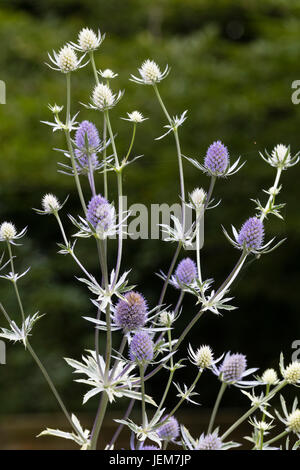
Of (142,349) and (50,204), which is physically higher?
(50,204)

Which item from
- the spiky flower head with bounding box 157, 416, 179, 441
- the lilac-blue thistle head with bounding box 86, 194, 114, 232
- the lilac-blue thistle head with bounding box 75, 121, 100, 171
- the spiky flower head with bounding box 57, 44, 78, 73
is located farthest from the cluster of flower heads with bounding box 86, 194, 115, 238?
the spiky flower head with bounding box 157, 416, 179, 441

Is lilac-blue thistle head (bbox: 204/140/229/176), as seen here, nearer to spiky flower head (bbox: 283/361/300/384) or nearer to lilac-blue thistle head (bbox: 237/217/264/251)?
lilac-blue thistle head (bbox: 237/217/264/251)

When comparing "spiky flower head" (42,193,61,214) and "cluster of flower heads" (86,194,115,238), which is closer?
"cluster of flower heads" (86,194,115,238)

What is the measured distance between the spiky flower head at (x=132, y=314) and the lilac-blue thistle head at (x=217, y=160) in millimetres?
224

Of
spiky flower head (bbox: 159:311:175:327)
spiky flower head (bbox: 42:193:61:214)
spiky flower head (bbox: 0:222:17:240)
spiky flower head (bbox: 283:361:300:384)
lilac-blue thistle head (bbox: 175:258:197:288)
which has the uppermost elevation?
spiky flower head (bbox: 42:193:61:214)

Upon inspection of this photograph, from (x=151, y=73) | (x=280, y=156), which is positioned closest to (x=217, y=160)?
(x=280, y=156)

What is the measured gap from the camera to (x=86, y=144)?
93 cm

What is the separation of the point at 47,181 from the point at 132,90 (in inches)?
29.7

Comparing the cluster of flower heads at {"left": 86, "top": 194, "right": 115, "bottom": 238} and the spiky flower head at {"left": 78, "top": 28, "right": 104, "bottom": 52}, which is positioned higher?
the spiky flower head at {"left": 78, "top": 28, "right": 104, "bottom": 52}

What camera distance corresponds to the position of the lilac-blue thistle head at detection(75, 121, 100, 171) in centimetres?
96

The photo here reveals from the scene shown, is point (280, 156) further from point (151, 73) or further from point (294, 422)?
point (294, 422)

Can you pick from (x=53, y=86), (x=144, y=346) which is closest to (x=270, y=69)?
(x=53, y=86)

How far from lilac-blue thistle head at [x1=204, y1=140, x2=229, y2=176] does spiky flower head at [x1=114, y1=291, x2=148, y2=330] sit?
0.74ft

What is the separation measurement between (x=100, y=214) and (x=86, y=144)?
12cm
